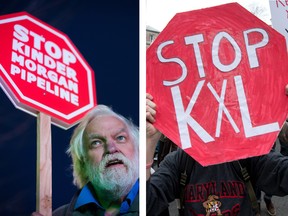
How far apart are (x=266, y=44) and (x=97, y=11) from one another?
0.56m

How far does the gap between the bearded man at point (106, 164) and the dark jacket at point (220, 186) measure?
35 centimetres

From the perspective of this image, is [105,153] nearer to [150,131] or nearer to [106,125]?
[106,125]

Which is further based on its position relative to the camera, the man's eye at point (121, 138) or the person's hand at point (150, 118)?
the person's hand at point (150, 118)

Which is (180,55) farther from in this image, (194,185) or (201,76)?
(194,185)

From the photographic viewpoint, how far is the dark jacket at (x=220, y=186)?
1.28m

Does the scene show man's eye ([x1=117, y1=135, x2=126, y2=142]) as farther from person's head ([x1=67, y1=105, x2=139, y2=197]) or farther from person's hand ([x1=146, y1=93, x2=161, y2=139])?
person's hand ([x1=146, y1=93, x2=161, y2=139])

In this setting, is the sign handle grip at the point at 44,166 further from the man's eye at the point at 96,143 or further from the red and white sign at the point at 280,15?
the red and white sign at the point at 280,15

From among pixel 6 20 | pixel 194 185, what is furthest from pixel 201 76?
pixel 6 20

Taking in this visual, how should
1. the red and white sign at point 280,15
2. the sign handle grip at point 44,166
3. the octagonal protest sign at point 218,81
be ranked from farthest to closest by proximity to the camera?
the red and white sign at point 280,15 < the octagonal protest sign at point 218,81 < the sign handle grip at point 44,166

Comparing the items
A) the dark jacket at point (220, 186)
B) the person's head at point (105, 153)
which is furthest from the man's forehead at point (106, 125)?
the dark jacket at point (220, 186)

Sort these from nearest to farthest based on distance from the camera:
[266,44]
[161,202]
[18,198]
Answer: [18,198]
[266,44]
[161,202]

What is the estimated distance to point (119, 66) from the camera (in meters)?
0.90

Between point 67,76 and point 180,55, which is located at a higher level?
point 180,55

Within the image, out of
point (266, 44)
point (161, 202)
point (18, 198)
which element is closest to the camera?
point (18, 198)
